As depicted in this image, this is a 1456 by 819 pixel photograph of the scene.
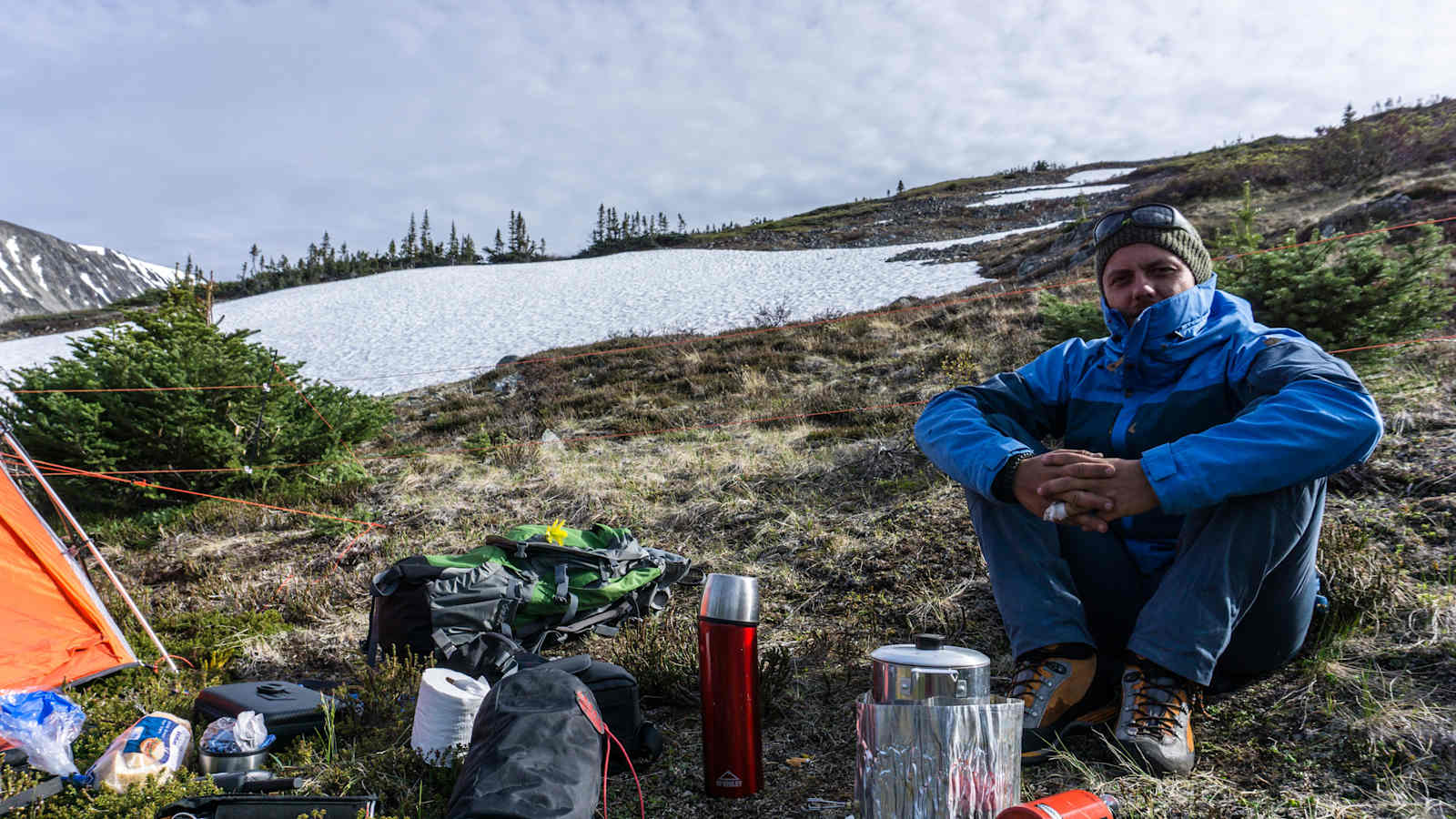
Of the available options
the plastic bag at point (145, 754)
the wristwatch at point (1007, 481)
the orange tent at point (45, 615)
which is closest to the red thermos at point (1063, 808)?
the wristwatch at point (1007, 481)

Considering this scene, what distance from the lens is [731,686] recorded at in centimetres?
199

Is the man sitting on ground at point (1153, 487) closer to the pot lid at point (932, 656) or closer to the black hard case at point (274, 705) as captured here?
the pot lid at point (932, 656)

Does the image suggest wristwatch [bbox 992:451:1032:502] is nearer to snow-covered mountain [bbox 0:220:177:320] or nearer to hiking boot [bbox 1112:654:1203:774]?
hiking boot [bbox 1112:654:1203:774]

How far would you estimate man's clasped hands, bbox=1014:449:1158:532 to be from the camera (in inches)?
72.3

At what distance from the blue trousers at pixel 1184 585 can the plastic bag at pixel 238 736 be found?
7.32 feet

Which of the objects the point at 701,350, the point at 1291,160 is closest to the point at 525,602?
the point at 701,350

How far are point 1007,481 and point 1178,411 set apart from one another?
53 cm

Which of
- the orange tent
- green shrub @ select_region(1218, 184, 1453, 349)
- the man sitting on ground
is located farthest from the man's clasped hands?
green shrub @ select_region(1218, 184, 1453, 349)

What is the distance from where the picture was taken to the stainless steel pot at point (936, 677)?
1.49 meters

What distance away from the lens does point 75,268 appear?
198 meters

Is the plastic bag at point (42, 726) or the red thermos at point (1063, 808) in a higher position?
the red thermos at point (1063, 808)

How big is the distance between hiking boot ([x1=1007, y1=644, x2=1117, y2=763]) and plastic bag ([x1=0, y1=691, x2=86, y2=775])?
2.70 meters

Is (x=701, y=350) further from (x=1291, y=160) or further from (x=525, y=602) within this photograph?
(x=1291, y=160)

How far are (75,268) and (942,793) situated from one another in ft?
858
